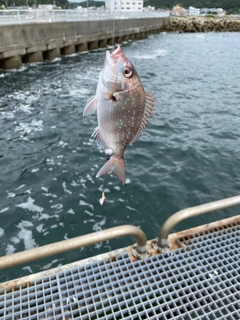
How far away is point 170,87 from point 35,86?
759 cm

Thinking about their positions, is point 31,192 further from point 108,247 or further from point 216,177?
point 216,177

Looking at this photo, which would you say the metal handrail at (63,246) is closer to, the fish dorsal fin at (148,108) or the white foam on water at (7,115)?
the fish dorsal fin at (148,108)

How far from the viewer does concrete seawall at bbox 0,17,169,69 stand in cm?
1659

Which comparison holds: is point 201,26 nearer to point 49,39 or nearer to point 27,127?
point 49,39

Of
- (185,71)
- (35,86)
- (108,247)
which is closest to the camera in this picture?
(108,247)

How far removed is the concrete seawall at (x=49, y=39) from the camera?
54.4 ft

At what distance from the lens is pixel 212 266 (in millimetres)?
3477

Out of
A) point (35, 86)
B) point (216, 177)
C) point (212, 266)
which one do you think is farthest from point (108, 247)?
point (35, 86)

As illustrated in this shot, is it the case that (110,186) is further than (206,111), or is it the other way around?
(206,111)

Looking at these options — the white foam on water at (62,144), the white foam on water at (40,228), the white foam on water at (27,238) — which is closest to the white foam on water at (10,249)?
the white foam on water at (27,238)

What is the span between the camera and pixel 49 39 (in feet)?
65.6

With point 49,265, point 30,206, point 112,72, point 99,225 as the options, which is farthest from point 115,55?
point 30,206

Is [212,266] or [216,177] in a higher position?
[212,266]

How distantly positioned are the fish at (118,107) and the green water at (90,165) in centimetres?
324
